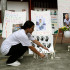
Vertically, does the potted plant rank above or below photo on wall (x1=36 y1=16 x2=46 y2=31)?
below

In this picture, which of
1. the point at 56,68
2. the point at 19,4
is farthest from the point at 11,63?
the point at 19,4

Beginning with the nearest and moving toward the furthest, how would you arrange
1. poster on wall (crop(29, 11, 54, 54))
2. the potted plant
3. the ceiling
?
1. poster on wall (crop(29, 11, 54, 54))
2. the potted plant
3. the ceiling

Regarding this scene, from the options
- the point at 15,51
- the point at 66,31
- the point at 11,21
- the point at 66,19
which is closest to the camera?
the point at 15,51

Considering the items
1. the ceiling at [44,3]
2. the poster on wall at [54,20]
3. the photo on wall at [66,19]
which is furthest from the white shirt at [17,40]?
the ceiling at [44,3]

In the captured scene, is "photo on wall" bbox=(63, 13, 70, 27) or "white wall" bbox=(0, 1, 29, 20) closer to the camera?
"photo on wall" bbox=(63, 13, 70, 27)

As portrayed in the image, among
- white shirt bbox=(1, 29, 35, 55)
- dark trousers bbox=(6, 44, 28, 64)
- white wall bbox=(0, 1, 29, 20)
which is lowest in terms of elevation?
dark trousers bbox=(6, 44, 28, 64)

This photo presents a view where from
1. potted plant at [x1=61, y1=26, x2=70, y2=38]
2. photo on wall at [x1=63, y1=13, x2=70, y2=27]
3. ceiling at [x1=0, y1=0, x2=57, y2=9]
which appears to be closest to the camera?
potted plant at [x1=61, y1=26, x2=70, y2=38]

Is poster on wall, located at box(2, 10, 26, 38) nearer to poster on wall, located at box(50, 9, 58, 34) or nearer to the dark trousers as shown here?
the dark trousers

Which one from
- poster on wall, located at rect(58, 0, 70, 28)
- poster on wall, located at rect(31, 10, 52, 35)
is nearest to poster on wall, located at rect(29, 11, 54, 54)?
poster on wall, located at rect(31, 10, 52, 35)

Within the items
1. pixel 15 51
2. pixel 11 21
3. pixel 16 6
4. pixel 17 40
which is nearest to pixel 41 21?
pixel 11 21

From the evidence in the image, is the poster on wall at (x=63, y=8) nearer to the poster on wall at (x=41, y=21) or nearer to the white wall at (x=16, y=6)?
the poster on wall at (x=41, y=21)

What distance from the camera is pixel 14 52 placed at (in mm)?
2137

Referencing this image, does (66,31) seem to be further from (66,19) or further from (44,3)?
(44,3)

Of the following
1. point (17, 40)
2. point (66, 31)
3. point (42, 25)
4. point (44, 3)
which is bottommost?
point (17, 40)
